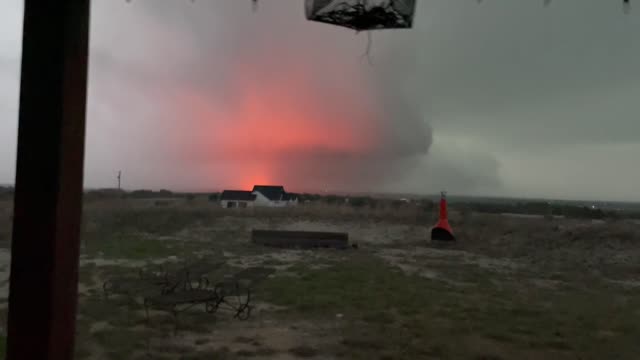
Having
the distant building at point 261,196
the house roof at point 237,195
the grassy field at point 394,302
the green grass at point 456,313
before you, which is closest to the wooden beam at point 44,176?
the grassy field at point 394,302

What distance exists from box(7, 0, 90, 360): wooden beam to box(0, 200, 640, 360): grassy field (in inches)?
132

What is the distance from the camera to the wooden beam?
4.95 feet

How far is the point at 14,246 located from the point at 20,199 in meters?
0.14

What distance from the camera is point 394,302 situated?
7.29 m

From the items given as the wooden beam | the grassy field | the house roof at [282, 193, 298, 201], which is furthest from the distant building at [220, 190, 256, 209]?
the wooden beam

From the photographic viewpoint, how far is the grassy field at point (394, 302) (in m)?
5.09

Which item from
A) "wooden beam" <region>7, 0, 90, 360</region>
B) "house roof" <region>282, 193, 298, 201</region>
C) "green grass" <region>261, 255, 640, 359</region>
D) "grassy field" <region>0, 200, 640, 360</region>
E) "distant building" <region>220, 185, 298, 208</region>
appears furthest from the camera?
"house roof" <region>282, 193, 298, 201</region>

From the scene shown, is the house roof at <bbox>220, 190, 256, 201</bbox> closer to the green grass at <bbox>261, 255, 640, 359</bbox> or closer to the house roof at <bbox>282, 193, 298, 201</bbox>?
the house roof at <bbox>282, 193, 298, 201</bbox>

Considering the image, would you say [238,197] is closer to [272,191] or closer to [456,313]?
[272,191]

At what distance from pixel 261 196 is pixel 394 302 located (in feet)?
162

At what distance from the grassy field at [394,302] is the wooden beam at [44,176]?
11.0 ft

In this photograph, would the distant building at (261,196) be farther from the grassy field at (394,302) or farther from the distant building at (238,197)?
the grassy field at (394,302)

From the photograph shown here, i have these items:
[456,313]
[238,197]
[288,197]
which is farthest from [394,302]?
[288,197]

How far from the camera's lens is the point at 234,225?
2086cm
